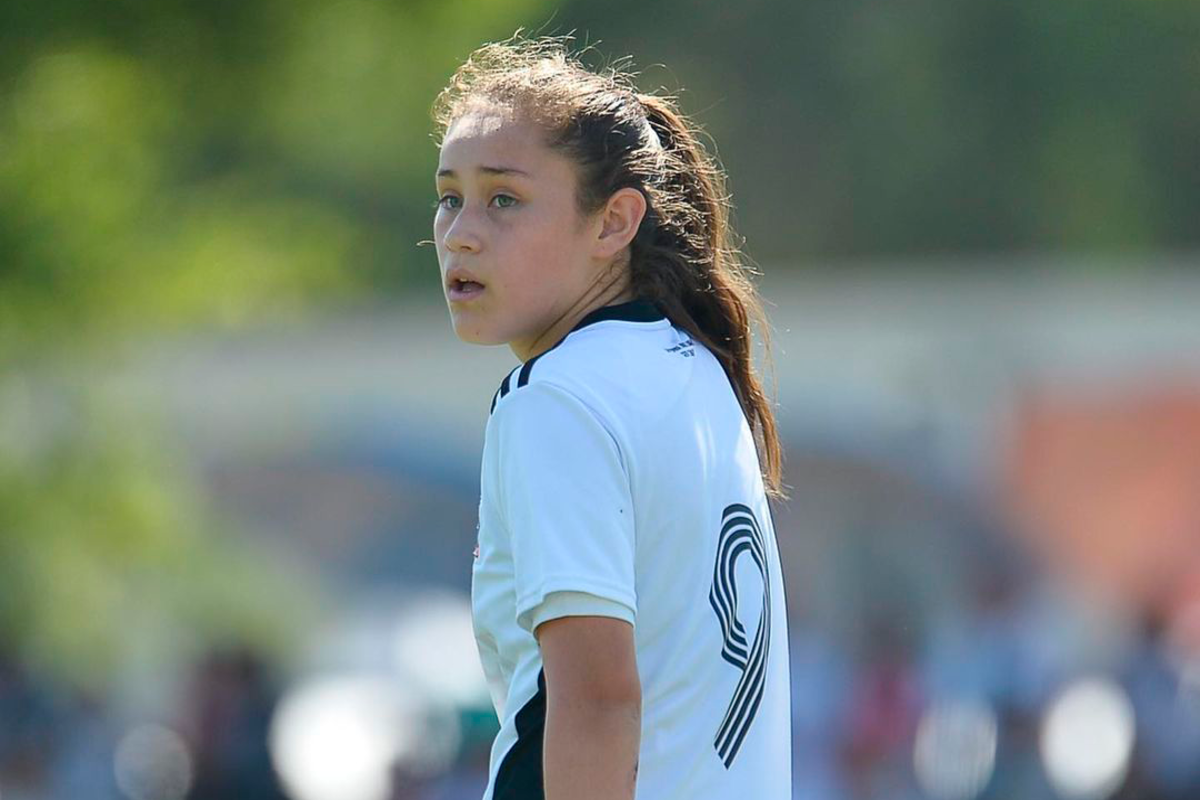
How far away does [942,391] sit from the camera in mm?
14984

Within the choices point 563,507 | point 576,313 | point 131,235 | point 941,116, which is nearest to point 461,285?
point 576,313

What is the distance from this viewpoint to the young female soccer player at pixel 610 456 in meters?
2.23

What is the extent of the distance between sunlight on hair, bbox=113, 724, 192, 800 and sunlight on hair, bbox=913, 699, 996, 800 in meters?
3.34

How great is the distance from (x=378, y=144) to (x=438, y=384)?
1.83 meters

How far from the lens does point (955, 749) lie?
916cm

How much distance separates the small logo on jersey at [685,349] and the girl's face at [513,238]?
137 mm

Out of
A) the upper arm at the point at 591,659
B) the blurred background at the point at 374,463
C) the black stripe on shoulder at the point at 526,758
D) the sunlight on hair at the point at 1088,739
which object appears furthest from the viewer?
the sunlight on hair at the point at 1088,739

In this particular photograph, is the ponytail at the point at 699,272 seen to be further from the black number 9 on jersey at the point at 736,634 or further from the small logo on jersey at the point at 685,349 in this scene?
the black number 9 on jersey at the point at 736,634

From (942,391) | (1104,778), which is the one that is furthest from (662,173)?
(942,391)

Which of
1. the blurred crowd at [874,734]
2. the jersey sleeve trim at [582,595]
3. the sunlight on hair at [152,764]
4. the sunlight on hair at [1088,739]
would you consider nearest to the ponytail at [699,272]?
the jersey sleeve trim at [582,595]

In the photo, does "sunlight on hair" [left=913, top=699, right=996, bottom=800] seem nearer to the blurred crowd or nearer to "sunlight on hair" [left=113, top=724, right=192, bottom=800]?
the blurred crowd

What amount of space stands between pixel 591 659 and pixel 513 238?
56 centimetres

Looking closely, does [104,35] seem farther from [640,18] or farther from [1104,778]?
[640,18]

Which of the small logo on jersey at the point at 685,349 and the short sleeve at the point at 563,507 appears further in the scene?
the small logo on jersey at the point at 685,349
